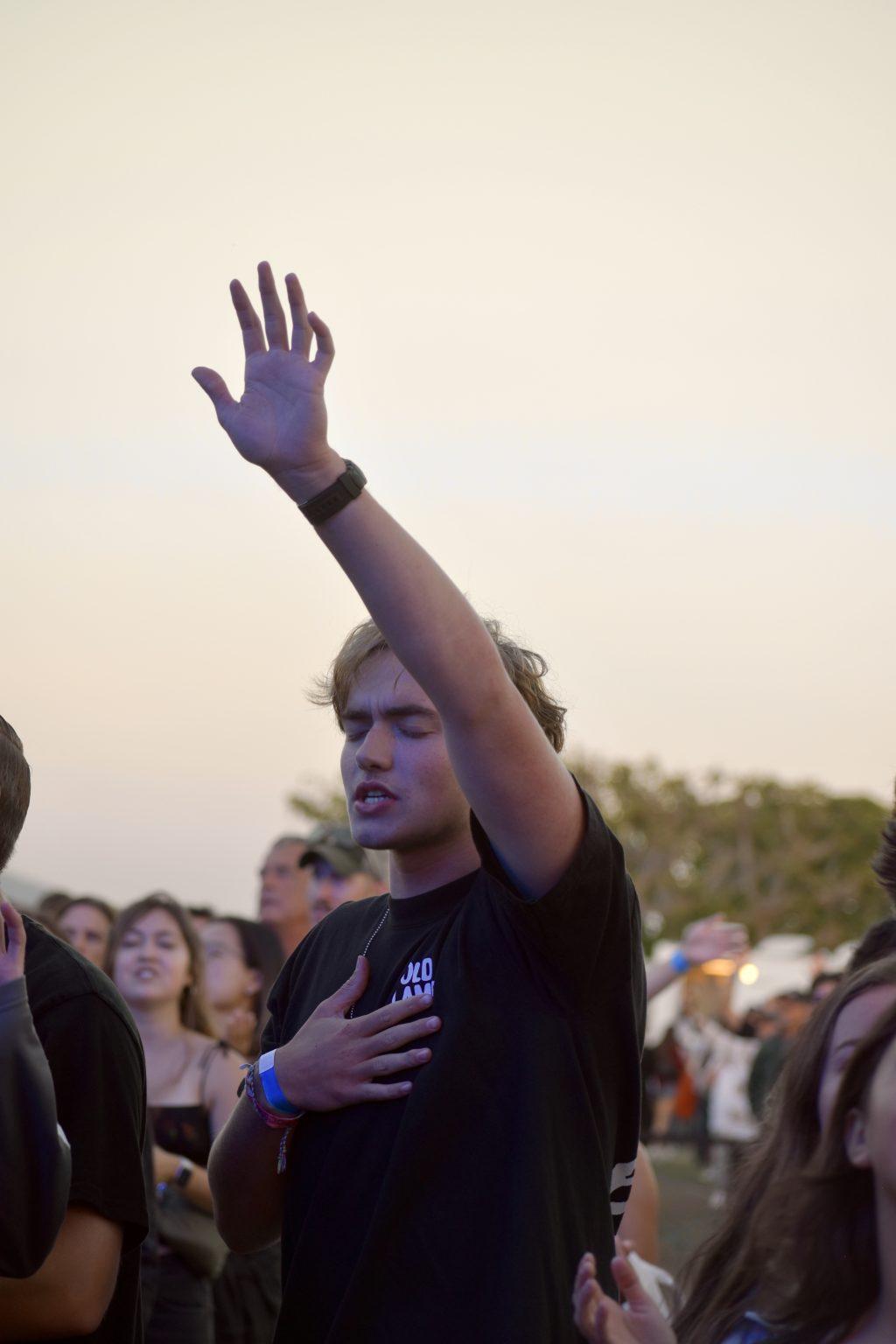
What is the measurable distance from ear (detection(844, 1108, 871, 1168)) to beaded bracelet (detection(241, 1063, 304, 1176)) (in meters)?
0.98

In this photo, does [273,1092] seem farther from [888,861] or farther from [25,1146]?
[888,861]

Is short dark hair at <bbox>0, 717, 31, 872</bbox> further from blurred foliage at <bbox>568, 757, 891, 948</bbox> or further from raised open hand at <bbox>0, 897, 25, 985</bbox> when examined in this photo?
blurred foliage at <bbox>568, 757, 891, 948</bbox>

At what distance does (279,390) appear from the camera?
7.13 ft

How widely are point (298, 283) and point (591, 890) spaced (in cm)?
99

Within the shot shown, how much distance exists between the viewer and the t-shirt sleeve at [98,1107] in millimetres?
2529

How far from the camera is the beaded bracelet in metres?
2.63

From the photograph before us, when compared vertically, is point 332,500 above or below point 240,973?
above

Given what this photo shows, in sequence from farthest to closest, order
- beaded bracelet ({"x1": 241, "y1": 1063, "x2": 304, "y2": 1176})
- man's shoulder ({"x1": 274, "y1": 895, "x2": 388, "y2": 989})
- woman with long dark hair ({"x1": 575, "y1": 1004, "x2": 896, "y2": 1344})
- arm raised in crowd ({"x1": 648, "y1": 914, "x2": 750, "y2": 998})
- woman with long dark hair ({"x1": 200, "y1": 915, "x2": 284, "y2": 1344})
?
1. woman with long dark hair ({"x1": 200, "y1": 915, "x2": 284, "y2": 1344})
2. arm raised in crowd ({"x1": 648, "y1": 914, "x2": 750, "y2": 998})
3. man's shoulder ({"x1": 274, "y1": 895, "x2": 388, "y2": 989})
4. beaded bracelet ({"x1": 241, "y1": 1063, "x2": 304, "y2": 1176})
5. woman with long dark hair ({"x1": 575, "y1": 1004, "x2": 896, "y2": 1344})

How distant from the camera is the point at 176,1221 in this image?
15.5 ft

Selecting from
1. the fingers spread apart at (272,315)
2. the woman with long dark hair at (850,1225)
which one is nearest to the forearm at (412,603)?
the fingers spread apart at (272,315)

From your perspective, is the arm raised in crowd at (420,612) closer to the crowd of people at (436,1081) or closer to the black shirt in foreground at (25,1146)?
the crowd of people at (436,1081)

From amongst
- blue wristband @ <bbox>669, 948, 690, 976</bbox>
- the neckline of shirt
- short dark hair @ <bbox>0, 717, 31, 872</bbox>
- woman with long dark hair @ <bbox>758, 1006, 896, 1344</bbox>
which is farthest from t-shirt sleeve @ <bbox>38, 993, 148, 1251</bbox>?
blue wristband @ <bbox>669, 948, 690, 976</bbox>

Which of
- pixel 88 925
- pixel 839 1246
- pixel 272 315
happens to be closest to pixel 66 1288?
pixel 839 1246

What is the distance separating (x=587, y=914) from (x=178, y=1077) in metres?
3.39
